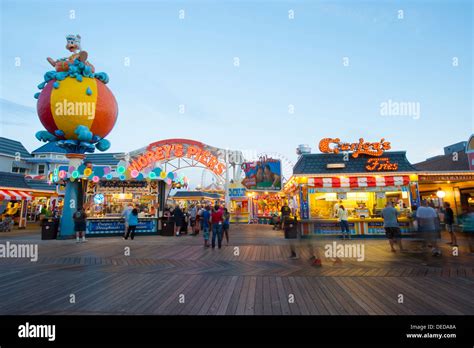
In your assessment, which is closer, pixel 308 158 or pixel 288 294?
pixel 288 294

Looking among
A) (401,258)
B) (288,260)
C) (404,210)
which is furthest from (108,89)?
(404,210)

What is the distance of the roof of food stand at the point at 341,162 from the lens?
15.1 m

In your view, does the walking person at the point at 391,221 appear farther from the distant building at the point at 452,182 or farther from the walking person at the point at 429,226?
the distant building at the point at 452,182

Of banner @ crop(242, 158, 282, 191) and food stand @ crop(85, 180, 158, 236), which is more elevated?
banner @ crop(242, 158, 282, 191)

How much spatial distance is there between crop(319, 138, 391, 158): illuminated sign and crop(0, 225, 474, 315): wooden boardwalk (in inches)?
322

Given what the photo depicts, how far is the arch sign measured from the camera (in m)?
21.8

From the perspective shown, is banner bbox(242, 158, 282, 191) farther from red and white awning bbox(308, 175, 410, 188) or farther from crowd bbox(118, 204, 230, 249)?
red and white awning bbox(308, 175, 410, 188)

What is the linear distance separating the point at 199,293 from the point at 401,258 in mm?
6380
